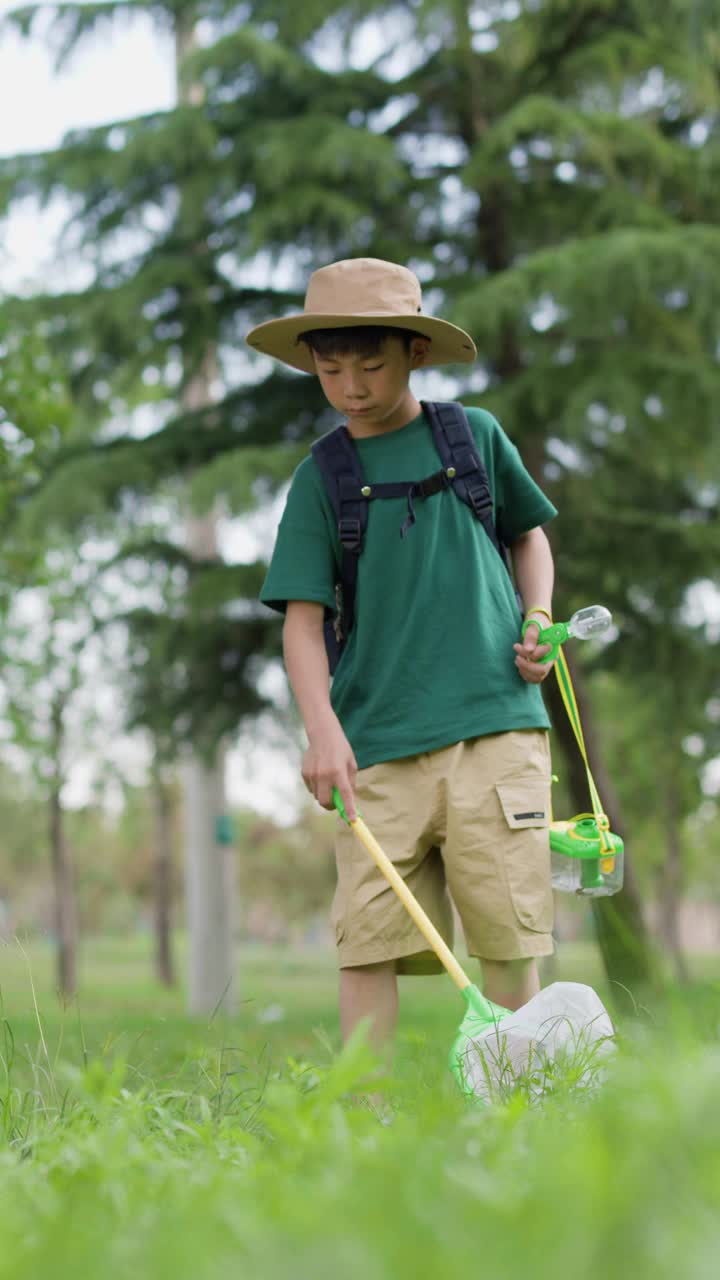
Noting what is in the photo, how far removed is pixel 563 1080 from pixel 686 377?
585cm

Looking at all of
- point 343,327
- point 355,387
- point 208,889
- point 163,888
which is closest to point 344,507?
point 355,387

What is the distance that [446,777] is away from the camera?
2840 millimetres

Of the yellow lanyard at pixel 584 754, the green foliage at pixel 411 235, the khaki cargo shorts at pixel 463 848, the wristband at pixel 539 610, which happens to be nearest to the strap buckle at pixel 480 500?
the wristband at pixel 539 610

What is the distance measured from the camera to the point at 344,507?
2.94 metres

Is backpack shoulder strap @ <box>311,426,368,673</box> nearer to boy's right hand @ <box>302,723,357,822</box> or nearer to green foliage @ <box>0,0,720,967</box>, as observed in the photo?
boy's right hand @ <box>302,723,357,822</box>

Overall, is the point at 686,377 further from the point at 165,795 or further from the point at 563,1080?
the point at 165,795

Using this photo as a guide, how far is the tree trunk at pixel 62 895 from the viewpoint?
17587 millimetres

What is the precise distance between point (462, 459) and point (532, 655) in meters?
0.43

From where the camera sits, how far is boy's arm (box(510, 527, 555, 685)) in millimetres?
2877

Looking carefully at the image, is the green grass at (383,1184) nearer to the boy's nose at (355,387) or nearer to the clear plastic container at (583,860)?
the clear plastic container at (583,860)

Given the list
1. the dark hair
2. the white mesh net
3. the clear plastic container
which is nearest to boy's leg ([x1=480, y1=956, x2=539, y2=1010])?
the clear plastic container

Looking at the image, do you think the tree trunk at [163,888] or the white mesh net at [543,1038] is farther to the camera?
the tree trunk at [163,888]

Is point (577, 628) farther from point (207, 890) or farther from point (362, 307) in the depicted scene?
point (207, 890)

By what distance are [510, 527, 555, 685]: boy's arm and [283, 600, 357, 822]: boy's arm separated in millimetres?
395
